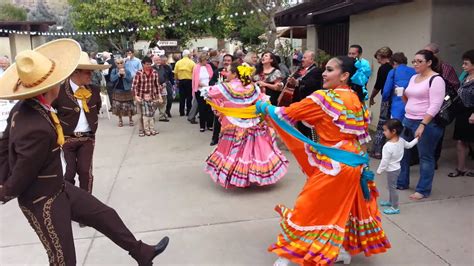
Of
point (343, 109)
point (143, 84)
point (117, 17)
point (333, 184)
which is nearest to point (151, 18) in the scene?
point (117, 17)

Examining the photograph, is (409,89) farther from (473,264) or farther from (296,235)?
(296,235)

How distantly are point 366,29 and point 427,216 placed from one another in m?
5.25

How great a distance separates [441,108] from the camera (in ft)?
16.0

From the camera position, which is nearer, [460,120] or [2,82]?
[2,82]

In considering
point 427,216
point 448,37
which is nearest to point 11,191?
point 427,216

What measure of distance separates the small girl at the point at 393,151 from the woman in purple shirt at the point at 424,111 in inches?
8.8

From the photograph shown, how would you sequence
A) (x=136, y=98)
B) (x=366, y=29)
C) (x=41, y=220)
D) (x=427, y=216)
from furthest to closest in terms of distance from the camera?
(x=136, y=98) → (x=366, y=29) → (x=427, y=216) → (x=41, y=220)

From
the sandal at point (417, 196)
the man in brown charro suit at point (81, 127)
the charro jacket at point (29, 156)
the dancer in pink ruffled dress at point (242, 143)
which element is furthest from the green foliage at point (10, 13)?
the charro jacket at point (29, 156)

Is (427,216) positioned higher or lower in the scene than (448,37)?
lower

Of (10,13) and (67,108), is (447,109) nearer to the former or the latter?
(67,108)

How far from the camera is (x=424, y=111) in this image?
4.82 m

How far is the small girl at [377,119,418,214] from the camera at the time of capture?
4469 millimetres

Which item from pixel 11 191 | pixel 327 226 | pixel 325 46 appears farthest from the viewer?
pixel 325 46

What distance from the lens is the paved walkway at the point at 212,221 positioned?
12.6 ft
